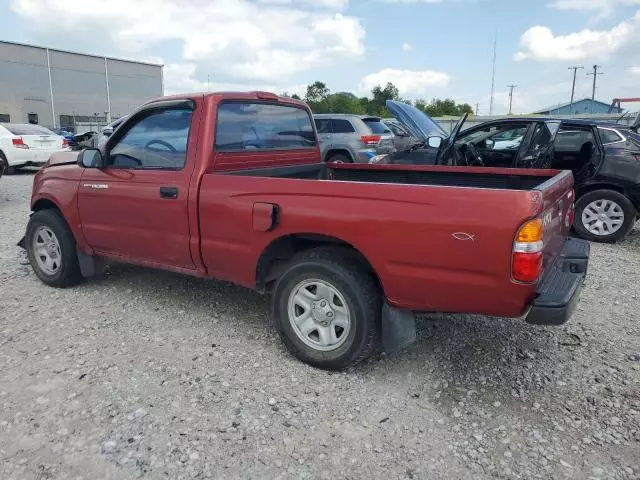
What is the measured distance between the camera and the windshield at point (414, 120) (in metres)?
9.76

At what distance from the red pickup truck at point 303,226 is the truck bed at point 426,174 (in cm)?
1

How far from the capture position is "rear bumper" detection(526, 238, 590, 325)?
273 centimetres

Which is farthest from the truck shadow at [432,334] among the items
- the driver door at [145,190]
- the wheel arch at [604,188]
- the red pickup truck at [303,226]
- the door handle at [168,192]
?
the wheel arch at [604,188]

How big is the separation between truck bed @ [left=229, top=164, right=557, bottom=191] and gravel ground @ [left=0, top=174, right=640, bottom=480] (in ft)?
3.76

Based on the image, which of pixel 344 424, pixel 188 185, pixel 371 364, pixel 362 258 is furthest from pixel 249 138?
pixel 344 424

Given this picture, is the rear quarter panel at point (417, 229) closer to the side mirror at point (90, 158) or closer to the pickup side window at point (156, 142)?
the pickup side window at point (156, 142)

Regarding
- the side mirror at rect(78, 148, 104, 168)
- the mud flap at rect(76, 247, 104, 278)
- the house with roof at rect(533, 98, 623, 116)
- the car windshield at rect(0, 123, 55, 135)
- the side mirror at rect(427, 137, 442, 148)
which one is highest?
the house with roof at rect(533, 98, 623, 116)

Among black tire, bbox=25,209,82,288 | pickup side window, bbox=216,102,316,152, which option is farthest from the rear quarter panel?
black tire, bbox=25,209,82,288

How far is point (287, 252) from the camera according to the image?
3523mm

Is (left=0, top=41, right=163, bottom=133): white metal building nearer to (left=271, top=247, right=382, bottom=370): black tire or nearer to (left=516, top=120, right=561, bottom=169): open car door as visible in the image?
(left=516, top=120, right=561, bottom=169): open car door

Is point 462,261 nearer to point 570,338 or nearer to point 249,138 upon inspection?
point 570,338

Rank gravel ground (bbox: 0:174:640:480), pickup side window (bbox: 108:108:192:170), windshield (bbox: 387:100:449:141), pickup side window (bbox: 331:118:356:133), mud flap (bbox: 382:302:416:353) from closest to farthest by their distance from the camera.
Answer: gravel ground (bbox: 0:174:640:480) < mud flap (bbox: 382:302:416:353) < pickup side window (bbox: 108:108:192:170) < windshield (bbox: 387:100:449:141) < pickup side window (bbox: 331:118:356:133)

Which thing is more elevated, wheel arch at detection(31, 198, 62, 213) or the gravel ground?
wheel arch at detection(31, 198, 62, 213)

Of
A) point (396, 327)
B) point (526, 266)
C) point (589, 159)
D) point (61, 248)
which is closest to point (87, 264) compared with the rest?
point (61, 248)
